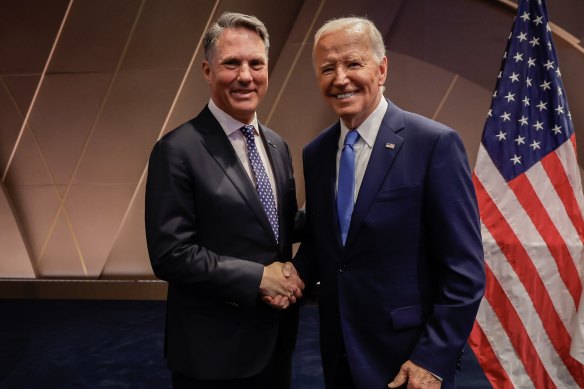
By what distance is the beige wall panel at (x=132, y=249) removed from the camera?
16.6 feet

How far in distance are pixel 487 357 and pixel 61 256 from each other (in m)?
4.27

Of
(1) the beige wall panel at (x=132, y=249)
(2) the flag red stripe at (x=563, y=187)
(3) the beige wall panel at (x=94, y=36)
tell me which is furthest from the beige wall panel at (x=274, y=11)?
(2) the flag red stripe at (x=563, y=187)

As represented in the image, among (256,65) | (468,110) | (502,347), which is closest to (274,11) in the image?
(468,110)

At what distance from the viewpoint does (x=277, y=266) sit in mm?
1734

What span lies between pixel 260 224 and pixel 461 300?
68cm

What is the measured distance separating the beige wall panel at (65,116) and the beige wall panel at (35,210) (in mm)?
209

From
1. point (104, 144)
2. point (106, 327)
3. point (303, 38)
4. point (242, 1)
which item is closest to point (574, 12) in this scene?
point (303, 38)

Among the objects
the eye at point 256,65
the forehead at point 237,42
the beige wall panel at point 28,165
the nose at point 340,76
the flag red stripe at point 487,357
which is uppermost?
the nose at point 340,76

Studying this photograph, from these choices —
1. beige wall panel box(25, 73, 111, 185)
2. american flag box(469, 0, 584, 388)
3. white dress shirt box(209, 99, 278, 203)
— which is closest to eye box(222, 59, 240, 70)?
white dress shirt box(209, 99, 278, 203)

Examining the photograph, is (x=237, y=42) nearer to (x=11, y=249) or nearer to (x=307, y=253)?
(x=307, y=253)

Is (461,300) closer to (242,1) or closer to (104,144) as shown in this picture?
(242,1)

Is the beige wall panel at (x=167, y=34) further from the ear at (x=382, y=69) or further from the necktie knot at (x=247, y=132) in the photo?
the ear at (x=382, y=69)

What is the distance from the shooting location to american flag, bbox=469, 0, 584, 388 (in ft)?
8.83

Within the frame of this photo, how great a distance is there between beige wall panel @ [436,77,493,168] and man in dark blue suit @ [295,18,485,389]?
305 cm
